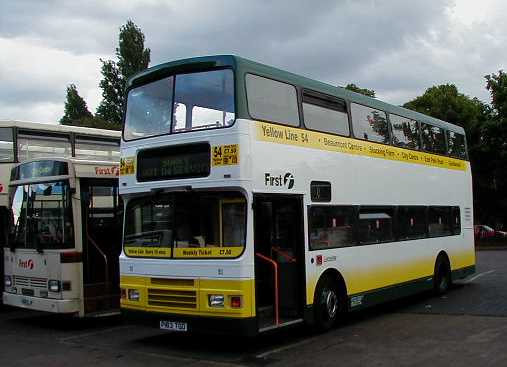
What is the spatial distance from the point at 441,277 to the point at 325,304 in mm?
5858

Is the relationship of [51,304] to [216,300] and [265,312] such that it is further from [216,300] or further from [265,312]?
[265,312]

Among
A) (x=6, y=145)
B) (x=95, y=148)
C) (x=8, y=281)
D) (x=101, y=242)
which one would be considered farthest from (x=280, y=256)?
(x=6, y=145)

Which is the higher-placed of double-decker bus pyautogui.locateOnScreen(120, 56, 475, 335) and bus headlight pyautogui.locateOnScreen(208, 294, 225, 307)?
double-decker bus pyautogui.locateOnScreen(120, 56, 475, 335)

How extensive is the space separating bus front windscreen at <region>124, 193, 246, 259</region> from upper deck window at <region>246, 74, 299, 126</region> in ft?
4.47

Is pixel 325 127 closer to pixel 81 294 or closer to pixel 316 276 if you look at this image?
pixel 316 276

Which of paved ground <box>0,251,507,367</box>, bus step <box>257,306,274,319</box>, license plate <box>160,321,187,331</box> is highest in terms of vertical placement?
bus step <box>257,306,274,319</box>

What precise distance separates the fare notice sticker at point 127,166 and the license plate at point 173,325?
2.42 m

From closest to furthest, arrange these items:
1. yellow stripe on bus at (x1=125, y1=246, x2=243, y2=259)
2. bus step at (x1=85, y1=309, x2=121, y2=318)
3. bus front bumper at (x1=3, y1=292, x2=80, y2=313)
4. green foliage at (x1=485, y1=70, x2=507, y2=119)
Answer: yellow stripe on bus at (x1=125, y1=246, x2=243, y2=259) → bus front bumper at (x1=3, y1=292, x2=80, y2=313) → bus step at (x1=85, y1=309, x2=121, y2=318) → green foliage at (x1=485, y1=70, x2=507, y2=119)

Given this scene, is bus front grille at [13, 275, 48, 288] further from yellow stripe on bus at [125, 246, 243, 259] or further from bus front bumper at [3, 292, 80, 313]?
yellow stripe on bus at [125, 246, 243, 259]

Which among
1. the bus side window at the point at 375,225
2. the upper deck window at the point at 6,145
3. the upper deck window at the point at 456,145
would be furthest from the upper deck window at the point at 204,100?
the upper deck window at the point at 456,145

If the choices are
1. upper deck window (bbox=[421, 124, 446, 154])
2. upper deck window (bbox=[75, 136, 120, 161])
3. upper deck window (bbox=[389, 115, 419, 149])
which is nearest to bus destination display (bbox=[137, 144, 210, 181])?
upper deck window (bbox=[389, 115, 419, 149])

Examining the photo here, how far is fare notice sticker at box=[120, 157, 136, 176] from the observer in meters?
9.82

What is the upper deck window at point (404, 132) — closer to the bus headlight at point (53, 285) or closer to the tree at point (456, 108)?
the bus headlight at point (53, 285)

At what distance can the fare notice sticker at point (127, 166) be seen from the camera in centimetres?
982
